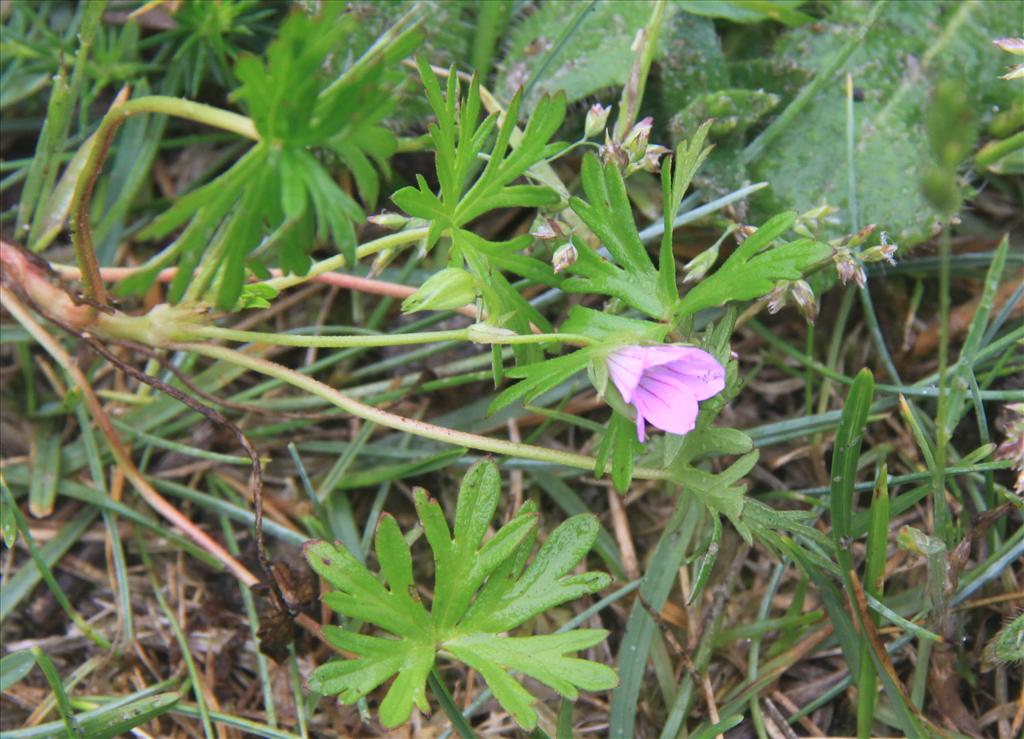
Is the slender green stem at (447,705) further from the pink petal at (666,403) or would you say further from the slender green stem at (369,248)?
the slender green stem at (369,248)

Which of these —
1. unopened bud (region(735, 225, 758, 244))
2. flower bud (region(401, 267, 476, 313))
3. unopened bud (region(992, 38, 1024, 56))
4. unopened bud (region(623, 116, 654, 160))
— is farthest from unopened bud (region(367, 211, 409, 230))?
unopened bud (region(992, 38, 1024, 56))

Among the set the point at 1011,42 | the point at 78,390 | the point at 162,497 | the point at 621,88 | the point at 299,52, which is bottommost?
the point at 162,497

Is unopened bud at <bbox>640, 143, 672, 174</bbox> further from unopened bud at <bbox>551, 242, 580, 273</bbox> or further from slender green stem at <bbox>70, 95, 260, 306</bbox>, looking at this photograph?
slender green stem at <bbox>70, 95, 260, 306</bbox>

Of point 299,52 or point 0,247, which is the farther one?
point 0,247

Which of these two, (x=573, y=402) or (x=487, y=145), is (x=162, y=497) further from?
(x=487, y=145)

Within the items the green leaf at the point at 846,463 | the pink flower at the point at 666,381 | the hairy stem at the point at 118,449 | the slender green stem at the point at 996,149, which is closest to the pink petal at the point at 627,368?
the pink flower at the point at 666,381

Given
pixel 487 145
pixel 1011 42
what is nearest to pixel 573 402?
pixel 487 145

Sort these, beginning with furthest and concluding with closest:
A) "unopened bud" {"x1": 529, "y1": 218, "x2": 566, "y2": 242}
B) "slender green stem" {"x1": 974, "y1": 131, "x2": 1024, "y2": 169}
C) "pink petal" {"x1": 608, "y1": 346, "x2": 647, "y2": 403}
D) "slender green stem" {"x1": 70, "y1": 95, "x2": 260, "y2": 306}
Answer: "slender green stem" {"x1": 974, "y1": 131, "x2": 1024, "y2": 169} → "unopened bud" {"x1": 529, "y1": 218, "x2": 566, "y2": 242} → "pink petal" {"x1": 608, "y1": 346, "x2": 647, "y2": 403} → "slender green stem" {"x1": 70, "y1": 95, "x2": 260, "y2": 306}

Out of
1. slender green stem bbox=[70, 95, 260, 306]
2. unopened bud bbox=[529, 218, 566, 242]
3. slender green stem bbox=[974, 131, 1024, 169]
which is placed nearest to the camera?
slender green stem bbox=[70, 95, 260, 306]
